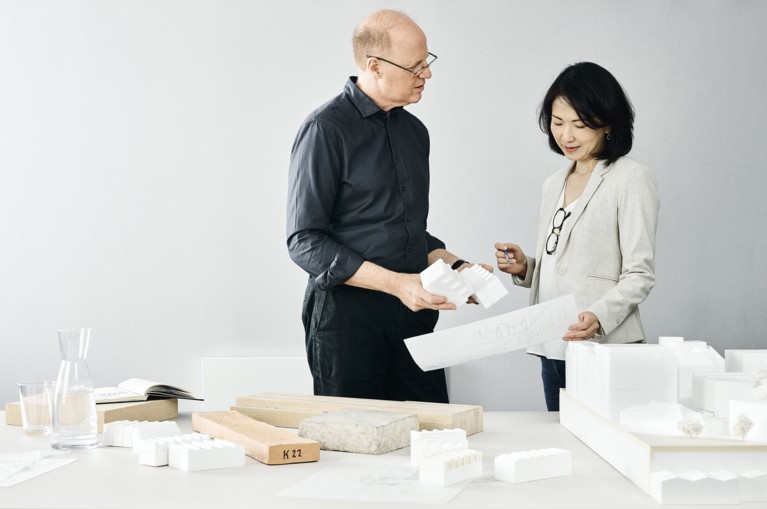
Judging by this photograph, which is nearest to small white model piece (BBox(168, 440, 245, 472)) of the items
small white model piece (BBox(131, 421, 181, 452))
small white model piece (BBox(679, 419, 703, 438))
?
small white model piece (BBox(131, 421, 181, 452))

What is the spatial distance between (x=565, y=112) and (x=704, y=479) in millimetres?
1373

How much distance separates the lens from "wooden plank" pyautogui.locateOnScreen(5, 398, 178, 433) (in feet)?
5.41

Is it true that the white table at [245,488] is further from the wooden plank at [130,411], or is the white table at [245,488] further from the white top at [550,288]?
the white top at [550,288]

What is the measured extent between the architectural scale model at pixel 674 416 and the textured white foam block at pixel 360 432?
1.10ft

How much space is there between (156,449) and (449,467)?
480mm

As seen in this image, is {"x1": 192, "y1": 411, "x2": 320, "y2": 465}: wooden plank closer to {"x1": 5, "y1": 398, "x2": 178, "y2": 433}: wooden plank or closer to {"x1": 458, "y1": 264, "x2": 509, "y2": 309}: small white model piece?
{"x1": 5, "y1": 398, "x2": 178, "y2": 433}: wooden plank

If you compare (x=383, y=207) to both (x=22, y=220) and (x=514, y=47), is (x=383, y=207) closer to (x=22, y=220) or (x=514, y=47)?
(x=514, y=47)

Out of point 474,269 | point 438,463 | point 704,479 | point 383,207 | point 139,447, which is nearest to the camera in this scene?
point 704,479

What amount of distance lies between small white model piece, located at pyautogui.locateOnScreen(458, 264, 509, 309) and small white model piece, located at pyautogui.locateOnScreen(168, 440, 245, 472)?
675 millimetres

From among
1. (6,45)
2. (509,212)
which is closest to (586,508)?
(509,212)

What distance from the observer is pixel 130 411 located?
5.60 ft

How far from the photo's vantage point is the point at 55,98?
138 inches

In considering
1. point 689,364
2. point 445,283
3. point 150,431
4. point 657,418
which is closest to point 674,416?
point 657,418

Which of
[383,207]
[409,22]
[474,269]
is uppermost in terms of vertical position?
[409,22]
